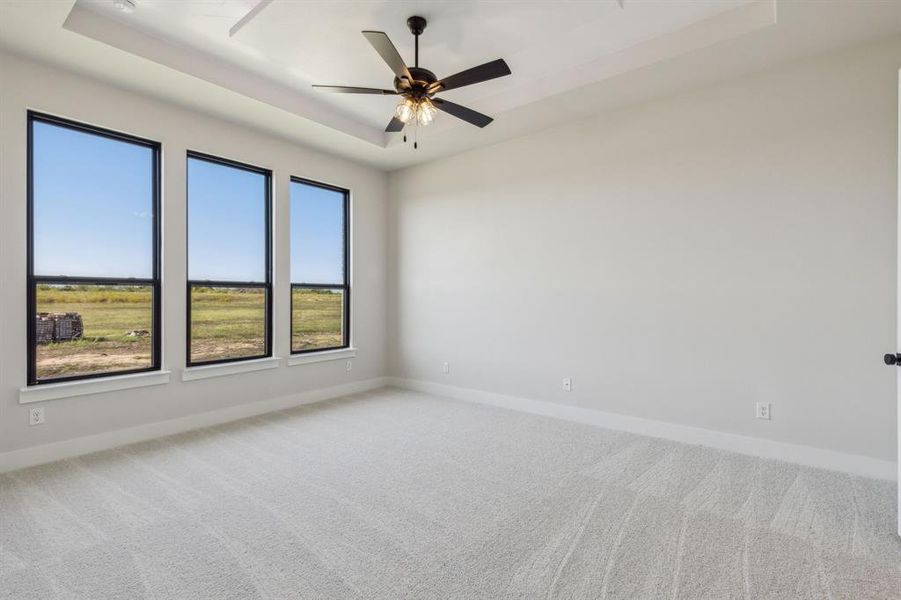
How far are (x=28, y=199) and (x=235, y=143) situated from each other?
1614mm

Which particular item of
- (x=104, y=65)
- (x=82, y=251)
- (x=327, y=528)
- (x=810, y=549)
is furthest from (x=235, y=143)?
(x=810, y=549)

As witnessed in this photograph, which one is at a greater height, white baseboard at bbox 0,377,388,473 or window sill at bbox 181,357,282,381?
window sill at bbox 181,357,282,381

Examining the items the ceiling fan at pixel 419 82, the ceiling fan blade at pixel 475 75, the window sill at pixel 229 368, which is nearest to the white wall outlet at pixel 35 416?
the window sill at pixel 229 368

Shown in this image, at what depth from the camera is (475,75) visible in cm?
261

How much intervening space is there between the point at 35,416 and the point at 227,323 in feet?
4.86

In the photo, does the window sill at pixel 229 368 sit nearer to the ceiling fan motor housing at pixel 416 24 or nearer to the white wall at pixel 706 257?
the white wall at pixel 706 257

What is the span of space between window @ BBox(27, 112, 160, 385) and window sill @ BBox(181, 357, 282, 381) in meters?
0.27

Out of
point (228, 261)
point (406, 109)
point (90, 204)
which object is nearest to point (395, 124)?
point (406, 109)

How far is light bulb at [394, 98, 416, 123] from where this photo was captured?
2.87m

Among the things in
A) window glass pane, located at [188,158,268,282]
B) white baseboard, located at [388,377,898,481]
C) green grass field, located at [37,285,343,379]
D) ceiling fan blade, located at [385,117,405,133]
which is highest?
ceiling fan blade, located at [385,117,405,133]

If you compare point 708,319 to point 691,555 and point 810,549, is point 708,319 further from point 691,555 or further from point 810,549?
point 691,555

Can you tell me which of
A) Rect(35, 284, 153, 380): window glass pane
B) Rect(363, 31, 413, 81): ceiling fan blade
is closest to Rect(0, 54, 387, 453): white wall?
Rect(35, 284, 153, 380): window glass pane

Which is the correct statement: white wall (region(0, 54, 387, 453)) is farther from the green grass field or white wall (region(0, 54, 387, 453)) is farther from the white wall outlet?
the green grass field

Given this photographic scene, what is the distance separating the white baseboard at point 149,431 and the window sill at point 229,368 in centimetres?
33
